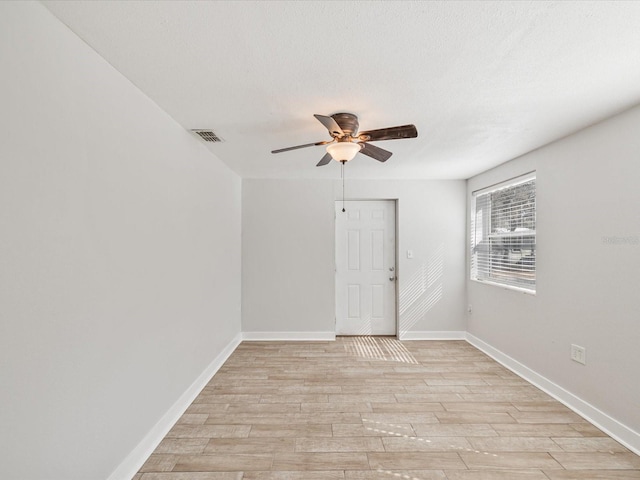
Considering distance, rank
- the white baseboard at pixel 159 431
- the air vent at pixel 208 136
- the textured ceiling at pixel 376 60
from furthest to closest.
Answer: the air vent at pixel 208 136 → the white baseboard at pixel 159 431 → the textured ceiling at pixel 376 60

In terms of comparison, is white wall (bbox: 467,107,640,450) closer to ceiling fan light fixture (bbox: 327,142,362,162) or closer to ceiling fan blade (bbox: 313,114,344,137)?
ceiling fan light fixture (bbox: 327,142,362,162)

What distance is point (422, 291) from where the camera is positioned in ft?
15.5

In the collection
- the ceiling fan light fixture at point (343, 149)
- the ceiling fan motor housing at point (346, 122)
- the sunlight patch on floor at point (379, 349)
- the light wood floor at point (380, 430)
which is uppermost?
the ceiling fan motor housing at point (346, 122)

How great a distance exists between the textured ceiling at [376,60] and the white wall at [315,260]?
196 cm

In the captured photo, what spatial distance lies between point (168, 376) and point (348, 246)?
119 inches

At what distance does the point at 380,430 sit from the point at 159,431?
1562 mm

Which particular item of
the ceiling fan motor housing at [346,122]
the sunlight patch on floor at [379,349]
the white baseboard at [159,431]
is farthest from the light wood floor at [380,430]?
the ceiling fan motor housing at [346,122]

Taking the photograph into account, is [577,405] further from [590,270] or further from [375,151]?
[375,151]

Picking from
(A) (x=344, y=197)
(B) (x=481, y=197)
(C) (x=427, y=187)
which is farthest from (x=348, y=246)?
(B) (x=481, y=197)

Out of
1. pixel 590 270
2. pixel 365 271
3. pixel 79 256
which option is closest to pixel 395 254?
pixel 365 271

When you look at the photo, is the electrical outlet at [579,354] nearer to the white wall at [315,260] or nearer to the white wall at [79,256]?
the white wall at [315,260]

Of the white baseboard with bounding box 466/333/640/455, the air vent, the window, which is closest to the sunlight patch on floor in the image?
the white baseboard with bounding box 466/333/640/455

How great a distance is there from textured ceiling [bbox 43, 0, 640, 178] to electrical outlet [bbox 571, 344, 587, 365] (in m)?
1.78

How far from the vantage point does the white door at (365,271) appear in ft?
16.0
